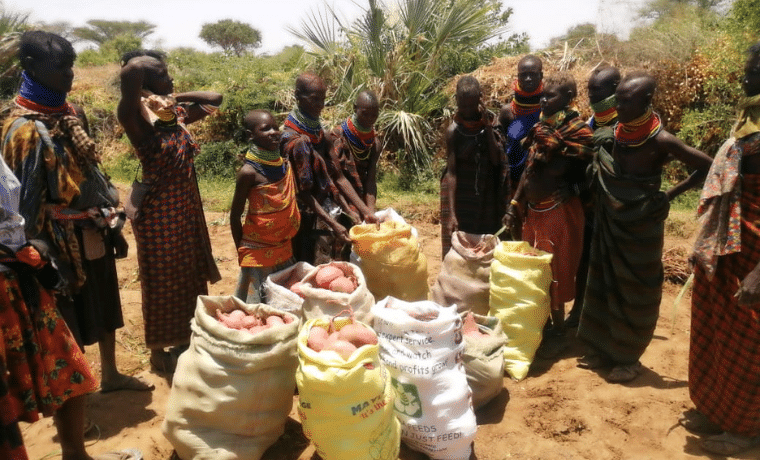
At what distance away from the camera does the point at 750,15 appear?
25.2 ft

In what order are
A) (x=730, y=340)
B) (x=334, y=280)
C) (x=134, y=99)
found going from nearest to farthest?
(x=730, y=340), (x=134, y=99), (x=334, y=280)

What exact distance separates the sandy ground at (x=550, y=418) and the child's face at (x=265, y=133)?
1477 millimetres

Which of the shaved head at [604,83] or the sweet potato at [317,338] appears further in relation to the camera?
the shaved head at [604,83]

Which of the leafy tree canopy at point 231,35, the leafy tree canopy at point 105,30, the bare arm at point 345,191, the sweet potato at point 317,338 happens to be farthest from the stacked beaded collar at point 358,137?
the leafy tree canopy at point 105,30

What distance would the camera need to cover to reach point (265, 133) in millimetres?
3072

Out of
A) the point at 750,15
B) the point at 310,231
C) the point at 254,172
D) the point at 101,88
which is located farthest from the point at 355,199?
the point at 101,88

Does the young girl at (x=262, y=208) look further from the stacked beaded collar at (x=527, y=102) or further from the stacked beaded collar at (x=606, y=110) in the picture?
the stacked beaded collar at (x=606, y=110)

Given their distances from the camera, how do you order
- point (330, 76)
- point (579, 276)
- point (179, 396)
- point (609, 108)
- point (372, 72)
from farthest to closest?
point (330, 76) → point (372, 72) → point (579, 276) → point (609, 108) → point (179, 396)

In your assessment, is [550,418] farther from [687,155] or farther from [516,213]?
[687,155]

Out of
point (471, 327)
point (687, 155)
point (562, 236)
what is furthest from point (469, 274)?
point (687, 155)

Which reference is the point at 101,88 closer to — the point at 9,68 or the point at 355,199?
the point at 9,68

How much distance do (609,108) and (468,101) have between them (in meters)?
0.87

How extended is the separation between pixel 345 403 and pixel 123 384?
1.62m

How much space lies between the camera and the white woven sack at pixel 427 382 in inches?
101
